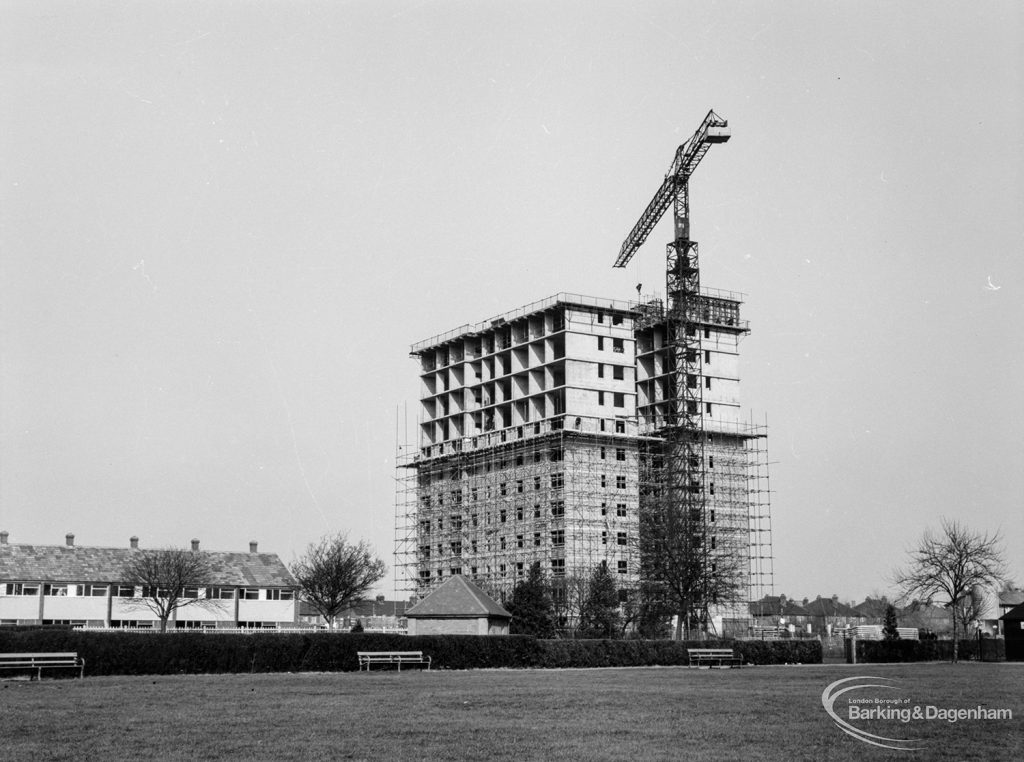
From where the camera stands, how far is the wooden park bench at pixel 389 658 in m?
41.6

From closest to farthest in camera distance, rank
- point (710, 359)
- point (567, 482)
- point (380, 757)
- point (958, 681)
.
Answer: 1. point (380, 757)
2. point (958, 681)
3. point (567, 482)
4. point (710, 359)

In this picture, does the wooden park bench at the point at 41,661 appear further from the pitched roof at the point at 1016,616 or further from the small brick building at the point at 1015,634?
the pitched roof at the point at 1016,616

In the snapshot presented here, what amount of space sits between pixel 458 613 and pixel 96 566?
44.0 m

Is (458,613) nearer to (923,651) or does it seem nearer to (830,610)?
(923,651)

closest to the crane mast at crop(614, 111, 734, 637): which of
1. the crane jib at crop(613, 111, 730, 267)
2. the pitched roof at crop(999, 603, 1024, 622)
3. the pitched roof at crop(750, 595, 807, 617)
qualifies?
the crane jib at crop(613, 111, 730, 267)

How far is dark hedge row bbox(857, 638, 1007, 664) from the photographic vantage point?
193 ft

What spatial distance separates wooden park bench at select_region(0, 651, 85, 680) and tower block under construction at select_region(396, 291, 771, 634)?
57069mm

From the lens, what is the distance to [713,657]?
50.8m

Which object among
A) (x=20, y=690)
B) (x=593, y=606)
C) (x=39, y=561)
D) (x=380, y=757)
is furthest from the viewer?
(x=39, y=561)

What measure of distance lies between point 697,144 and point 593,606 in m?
42.4

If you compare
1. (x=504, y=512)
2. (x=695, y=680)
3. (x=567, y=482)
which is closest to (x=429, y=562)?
(x=504, y=512)

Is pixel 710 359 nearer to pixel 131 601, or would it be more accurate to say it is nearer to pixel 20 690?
pixel 131 601

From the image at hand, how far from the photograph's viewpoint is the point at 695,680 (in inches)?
1405

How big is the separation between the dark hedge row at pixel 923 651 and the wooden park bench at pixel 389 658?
2668cm
